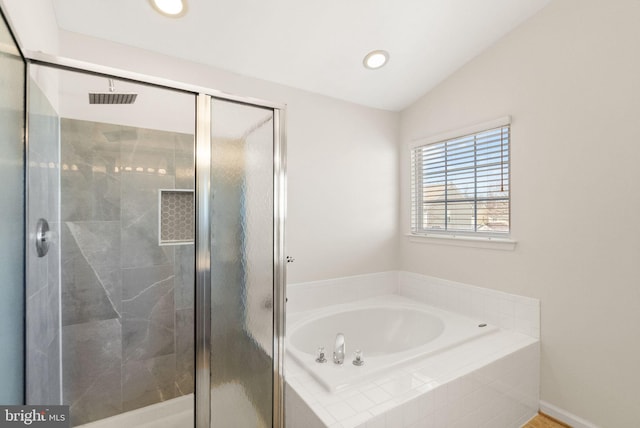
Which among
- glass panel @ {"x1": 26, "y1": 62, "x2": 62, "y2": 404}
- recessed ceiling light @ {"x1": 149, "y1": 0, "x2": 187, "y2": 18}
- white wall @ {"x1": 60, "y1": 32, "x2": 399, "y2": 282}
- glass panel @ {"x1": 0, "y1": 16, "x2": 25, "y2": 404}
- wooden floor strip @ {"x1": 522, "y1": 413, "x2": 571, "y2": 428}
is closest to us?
glass panel @ {"x1": 0, "y1": 16, "x2": 25, "y2": 404}

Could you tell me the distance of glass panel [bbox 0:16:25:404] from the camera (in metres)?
0.80

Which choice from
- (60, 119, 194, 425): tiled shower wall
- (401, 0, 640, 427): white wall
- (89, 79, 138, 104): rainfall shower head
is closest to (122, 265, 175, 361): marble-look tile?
(60, 119, 194, 425): tiled shower wall

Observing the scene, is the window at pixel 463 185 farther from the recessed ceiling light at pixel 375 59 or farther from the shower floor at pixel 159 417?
the shower floor at pixel 159 417

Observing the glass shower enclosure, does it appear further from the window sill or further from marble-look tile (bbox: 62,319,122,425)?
the window sill

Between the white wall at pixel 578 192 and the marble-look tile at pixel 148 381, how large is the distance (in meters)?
2.30

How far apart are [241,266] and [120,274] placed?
96 centimetres

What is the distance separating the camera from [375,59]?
2.01 metres

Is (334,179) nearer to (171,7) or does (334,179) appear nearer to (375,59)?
(375,59)

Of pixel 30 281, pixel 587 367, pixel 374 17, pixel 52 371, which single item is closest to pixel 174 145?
pixel 30 281

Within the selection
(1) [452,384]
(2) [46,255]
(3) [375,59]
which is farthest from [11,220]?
(3) [375,59]

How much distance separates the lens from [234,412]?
130cm

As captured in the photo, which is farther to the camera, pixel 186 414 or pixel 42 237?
pixel 186 414

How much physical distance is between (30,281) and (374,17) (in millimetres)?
2050

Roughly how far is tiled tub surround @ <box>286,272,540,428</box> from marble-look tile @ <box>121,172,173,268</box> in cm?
98
